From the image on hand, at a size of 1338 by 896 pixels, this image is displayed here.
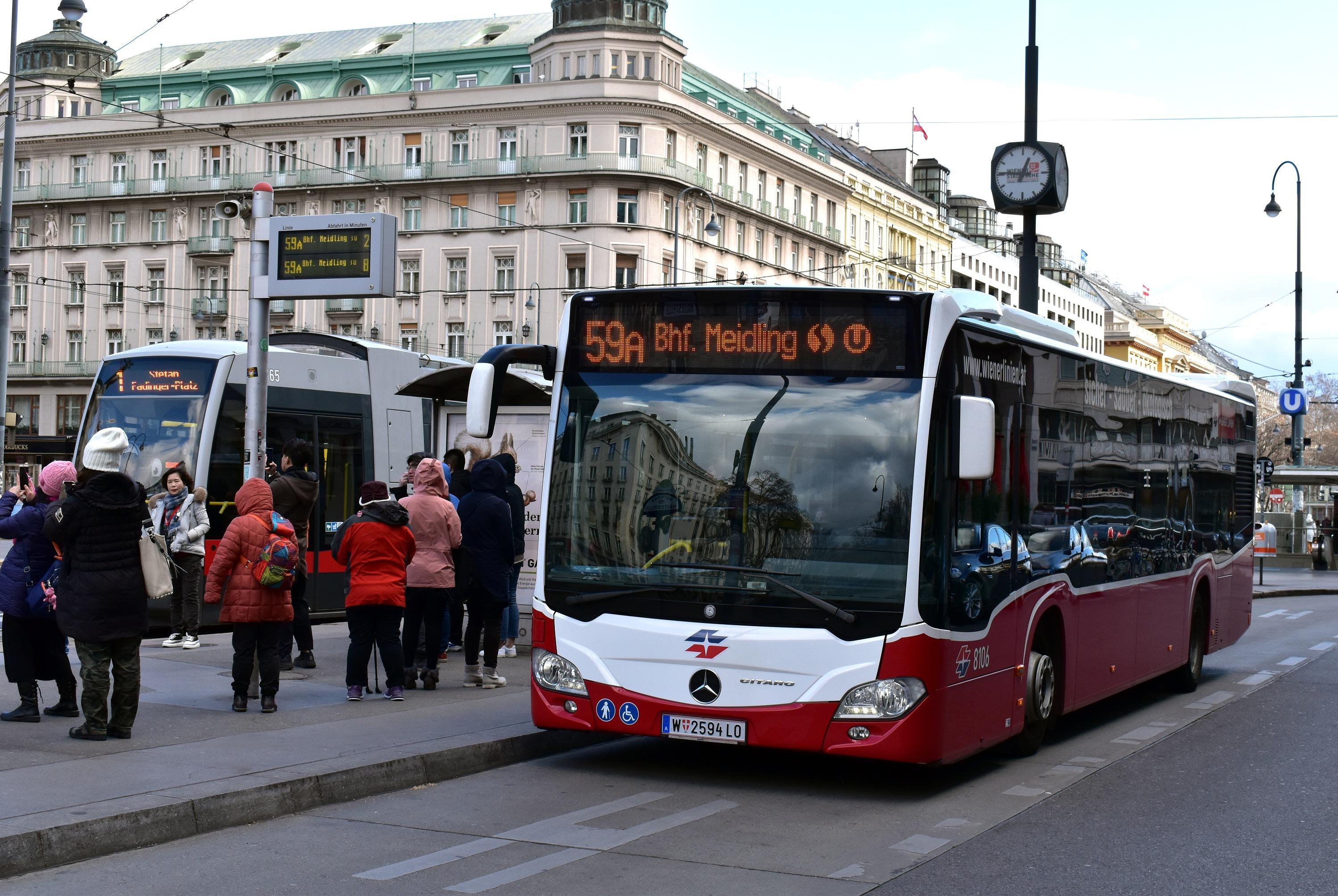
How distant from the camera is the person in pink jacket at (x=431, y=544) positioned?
11.7 m

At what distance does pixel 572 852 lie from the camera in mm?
7355

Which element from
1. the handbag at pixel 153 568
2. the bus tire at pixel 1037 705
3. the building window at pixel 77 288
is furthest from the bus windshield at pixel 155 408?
the building window at pixel 77 288

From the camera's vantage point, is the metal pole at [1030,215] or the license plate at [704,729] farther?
the metal pole at [1030,215]

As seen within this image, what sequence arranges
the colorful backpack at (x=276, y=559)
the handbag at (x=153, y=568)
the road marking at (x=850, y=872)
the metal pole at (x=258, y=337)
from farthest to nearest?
the metal pole at (x=258, y=337), the colorful backpack at (x=276, y=559), the handbag at (x=153, y=568), the road marking at (x=850, y=872)

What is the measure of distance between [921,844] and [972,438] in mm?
2196

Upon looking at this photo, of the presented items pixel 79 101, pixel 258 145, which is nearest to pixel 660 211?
pixel 258 145

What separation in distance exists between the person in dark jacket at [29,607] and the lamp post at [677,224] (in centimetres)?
4529

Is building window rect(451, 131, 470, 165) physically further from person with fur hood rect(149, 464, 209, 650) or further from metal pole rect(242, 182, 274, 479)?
metal pole rect(242, 182, 274, 479)

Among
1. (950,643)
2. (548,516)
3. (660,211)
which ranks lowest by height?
(950,643)

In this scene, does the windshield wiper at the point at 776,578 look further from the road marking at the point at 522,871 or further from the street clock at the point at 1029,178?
the street clock at the point at 1029,178

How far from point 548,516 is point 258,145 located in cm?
5835

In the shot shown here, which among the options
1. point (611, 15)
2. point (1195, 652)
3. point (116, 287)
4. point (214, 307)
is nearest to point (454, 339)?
point (214, 307)

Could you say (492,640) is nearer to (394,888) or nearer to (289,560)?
(289,560)

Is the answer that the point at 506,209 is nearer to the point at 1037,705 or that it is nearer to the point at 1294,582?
the point at 1294,582
